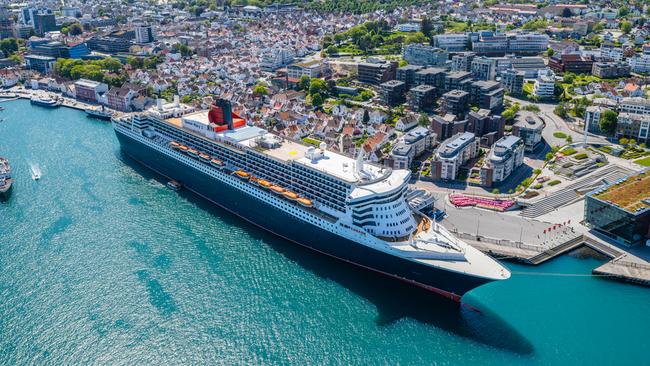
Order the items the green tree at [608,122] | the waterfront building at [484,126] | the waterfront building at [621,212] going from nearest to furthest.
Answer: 1. the waterfront building at [621,212]
2. the waterfront building at [484,126]
3. the green tree at [608,122]

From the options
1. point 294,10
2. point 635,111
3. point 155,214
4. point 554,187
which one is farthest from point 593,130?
point 294,10

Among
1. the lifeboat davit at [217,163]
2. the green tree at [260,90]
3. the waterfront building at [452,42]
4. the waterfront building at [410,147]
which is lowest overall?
the waterfront building at [410,147]

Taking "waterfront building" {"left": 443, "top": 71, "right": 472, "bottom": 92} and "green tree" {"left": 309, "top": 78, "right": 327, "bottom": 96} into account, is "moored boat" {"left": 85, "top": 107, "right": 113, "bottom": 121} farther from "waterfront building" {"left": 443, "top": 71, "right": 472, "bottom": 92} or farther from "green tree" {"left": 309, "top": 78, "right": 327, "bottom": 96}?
"waterfront building" {"left": 443, "top": 71, "right": 472, "bottom": 92}

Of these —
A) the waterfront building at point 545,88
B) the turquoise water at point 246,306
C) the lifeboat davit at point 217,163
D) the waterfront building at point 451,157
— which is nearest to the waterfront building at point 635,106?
the waterfront building at point 545,88

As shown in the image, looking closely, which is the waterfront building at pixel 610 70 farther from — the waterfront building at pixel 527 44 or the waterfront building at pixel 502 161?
the waterfront building at pixel 502 161

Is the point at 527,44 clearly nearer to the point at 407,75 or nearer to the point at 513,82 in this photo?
the point at 513,82

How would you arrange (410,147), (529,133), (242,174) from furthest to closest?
(529,133)
(410,147)
(242,174)

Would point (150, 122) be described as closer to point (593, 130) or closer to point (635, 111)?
point (593, 130)

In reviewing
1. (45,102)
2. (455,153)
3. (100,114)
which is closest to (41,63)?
(45,102)
